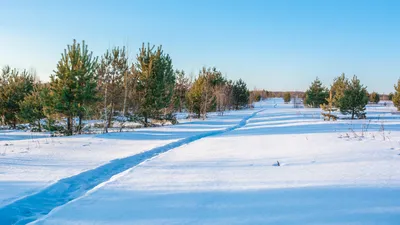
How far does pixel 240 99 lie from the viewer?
61.5 m

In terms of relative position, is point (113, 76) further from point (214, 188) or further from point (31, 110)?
point (214, 188)

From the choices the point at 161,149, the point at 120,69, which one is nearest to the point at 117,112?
the point at 120,69

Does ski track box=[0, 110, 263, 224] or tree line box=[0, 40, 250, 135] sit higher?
tree line box=[0, 40, 250, 135]

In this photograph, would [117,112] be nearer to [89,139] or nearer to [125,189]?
[89,139]

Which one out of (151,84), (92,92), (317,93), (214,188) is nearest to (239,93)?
(317,93)

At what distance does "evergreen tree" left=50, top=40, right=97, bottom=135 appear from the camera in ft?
51.9

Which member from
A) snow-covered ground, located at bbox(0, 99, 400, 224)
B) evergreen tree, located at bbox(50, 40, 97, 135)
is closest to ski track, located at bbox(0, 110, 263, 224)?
snow-covered ground, located at bbox(0, 99, 400, 224)

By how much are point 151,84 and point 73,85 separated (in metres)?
6.06

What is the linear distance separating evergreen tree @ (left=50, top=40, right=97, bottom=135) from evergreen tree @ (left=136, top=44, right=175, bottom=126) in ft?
16.4

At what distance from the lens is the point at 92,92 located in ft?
54.8

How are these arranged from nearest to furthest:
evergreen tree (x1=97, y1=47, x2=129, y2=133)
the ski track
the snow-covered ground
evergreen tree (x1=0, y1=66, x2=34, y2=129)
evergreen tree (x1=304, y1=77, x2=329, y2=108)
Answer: the snow-covered ground, the ski track, evergreen tree (x1=97, y1=47, x2=129, y2=133), evergreen tree (x1=0, y1=66, x2=34, y2=129), evergreen tree (x1=304, y1=77, x2=329, y2=108)

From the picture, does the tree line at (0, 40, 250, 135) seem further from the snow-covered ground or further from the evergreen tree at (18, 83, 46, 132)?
the snow-covered ground

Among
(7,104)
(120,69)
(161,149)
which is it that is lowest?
(161,149)

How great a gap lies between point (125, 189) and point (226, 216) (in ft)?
7.38
